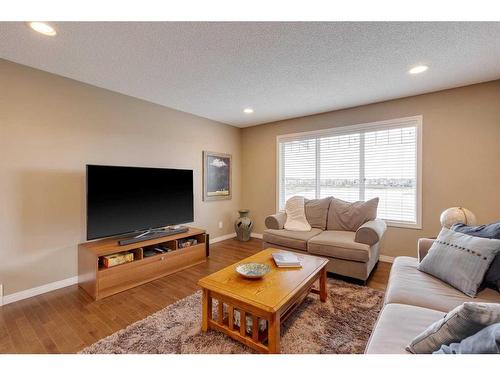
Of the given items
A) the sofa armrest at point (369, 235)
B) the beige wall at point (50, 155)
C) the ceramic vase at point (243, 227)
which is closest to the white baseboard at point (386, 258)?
the sofa armrest at point (369, 235)

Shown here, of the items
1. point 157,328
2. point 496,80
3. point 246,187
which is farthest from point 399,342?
point 246,187

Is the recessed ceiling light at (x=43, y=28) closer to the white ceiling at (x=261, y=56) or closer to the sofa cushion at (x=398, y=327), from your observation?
the white ceiling at (x=261, y=56)

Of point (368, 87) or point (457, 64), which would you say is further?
point (368, 87)

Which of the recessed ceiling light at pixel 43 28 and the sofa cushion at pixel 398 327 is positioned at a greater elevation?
A: the recessed ceiling light at pixel 43 28

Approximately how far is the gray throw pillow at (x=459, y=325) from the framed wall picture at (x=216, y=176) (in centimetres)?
358

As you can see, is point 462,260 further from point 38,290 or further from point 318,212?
point 38,290

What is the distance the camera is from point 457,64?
226 centimetres

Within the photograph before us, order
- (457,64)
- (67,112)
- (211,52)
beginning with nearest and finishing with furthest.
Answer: (211,52) < (457,64) < (67,112)

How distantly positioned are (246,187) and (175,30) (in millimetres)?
3452

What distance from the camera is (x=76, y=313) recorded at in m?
1.98

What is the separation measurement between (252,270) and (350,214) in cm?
200

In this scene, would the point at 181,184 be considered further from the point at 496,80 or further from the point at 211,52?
the point at 496,80

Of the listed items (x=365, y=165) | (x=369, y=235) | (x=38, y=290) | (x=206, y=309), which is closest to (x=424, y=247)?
(x=369, y=235)

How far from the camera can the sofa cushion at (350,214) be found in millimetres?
3059
